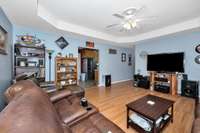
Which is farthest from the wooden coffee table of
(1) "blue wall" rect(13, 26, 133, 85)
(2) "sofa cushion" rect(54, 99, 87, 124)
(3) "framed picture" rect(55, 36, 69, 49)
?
(3) "framed picture" rect(55, 36, 69, 49)

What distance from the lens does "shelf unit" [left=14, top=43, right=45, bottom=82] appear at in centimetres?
324

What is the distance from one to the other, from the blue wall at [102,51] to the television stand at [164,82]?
2.12 metres

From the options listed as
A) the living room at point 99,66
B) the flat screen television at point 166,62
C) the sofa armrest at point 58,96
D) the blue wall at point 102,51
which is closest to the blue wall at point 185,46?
the living room at point 99,66

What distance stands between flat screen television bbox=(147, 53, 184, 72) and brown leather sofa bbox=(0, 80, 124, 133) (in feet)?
12.5

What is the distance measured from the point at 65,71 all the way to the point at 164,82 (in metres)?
4.01

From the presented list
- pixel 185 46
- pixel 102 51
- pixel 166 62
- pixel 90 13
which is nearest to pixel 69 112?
pixel 90 13

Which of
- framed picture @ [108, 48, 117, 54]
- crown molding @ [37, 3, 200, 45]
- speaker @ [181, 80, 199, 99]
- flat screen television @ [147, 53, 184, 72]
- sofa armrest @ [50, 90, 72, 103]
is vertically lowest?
speaker @ [181, 80, 199, 99]

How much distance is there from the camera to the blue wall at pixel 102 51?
365cm

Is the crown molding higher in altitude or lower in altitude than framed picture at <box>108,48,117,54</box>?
higher

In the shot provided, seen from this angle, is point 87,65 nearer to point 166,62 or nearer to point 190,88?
point 166,62

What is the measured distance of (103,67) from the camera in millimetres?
5770

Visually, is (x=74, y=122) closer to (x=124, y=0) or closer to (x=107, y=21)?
(x=124, y=0)

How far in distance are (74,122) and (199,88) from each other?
442 centimetres

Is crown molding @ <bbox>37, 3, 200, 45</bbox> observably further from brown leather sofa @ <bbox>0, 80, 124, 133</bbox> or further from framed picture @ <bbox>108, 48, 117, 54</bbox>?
brown leather sofa @ <bbox>0, 80, 124, 133</bbox>
